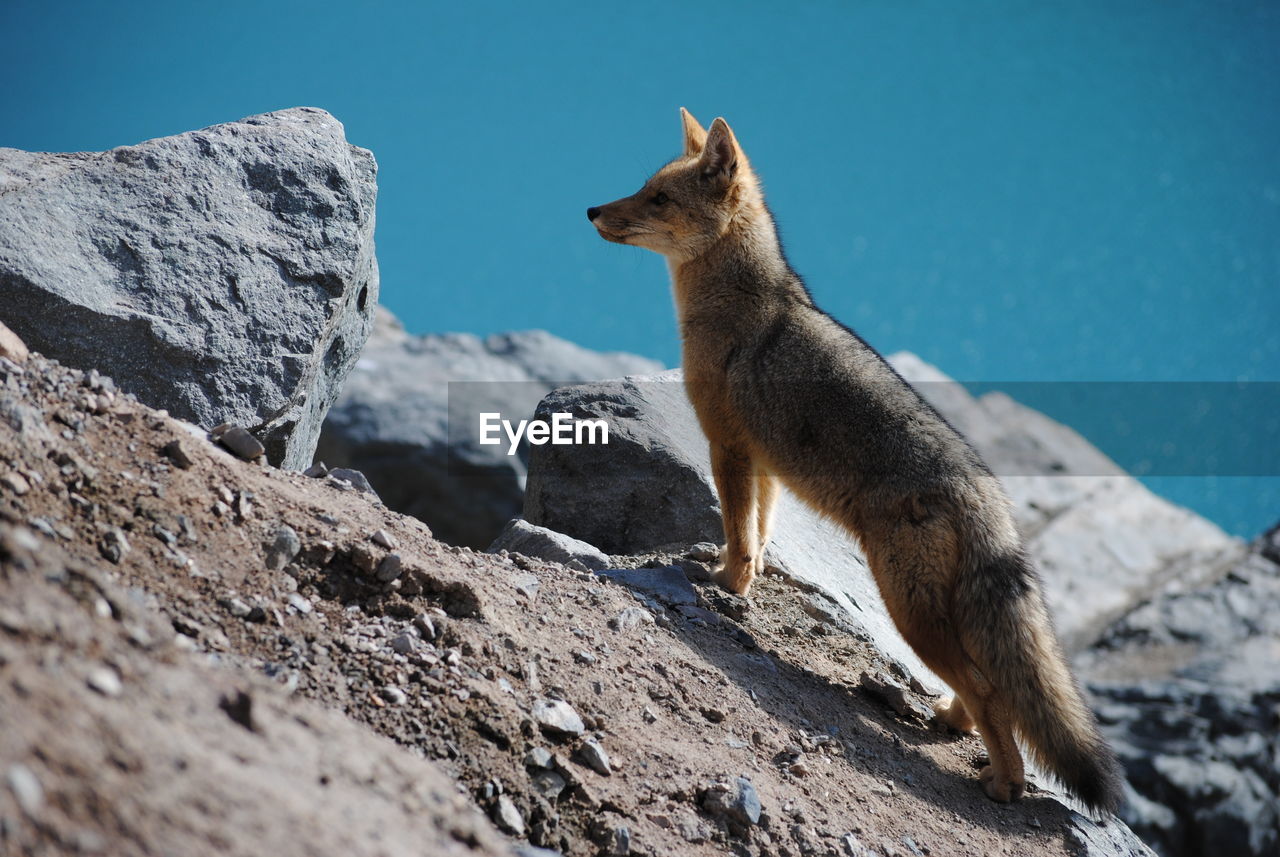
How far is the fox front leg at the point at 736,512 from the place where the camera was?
6.13 meters

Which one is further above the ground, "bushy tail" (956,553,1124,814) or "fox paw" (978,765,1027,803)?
"bushy tail" (956,553,1124,814)

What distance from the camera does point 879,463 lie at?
557 centimetres

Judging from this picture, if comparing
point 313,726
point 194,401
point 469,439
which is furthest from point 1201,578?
point 313,726

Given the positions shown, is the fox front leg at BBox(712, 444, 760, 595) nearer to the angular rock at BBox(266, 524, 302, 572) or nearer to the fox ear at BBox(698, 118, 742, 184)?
the fox ear at BBox(698, 118, 742, 184)

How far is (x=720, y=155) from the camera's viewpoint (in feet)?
22.7

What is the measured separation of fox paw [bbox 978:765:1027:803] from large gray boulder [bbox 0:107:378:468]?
4.02 metres

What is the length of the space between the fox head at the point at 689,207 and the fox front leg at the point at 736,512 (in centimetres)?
142

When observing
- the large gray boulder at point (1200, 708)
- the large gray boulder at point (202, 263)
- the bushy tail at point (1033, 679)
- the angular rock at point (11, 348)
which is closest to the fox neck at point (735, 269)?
the large gray boulder at point (202, 263)

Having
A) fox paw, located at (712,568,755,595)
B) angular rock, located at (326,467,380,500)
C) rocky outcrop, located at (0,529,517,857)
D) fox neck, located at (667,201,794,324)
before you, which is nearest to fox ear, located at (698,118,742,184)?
fox neck, located at (667,201,794,324)

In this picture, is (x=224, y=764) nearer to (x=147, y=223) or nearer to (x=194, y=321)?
(x=194, y=321)

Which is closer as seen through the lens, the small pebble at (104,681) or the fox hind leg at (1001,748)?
the small pebble at (104,681)

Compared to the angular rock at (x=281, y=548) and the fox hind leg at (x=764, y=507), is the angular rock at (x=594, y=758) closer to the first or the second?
the angular rock at (x=281, y=548)

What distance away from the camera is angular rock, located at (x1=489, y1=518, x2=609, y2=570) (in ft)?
19.7

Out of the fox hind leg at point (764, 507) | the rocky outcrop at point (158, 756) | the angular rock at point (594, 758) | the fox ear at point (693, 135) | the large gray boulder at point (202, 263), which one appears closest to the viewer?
the rocky outcrop at point (158, 756)
